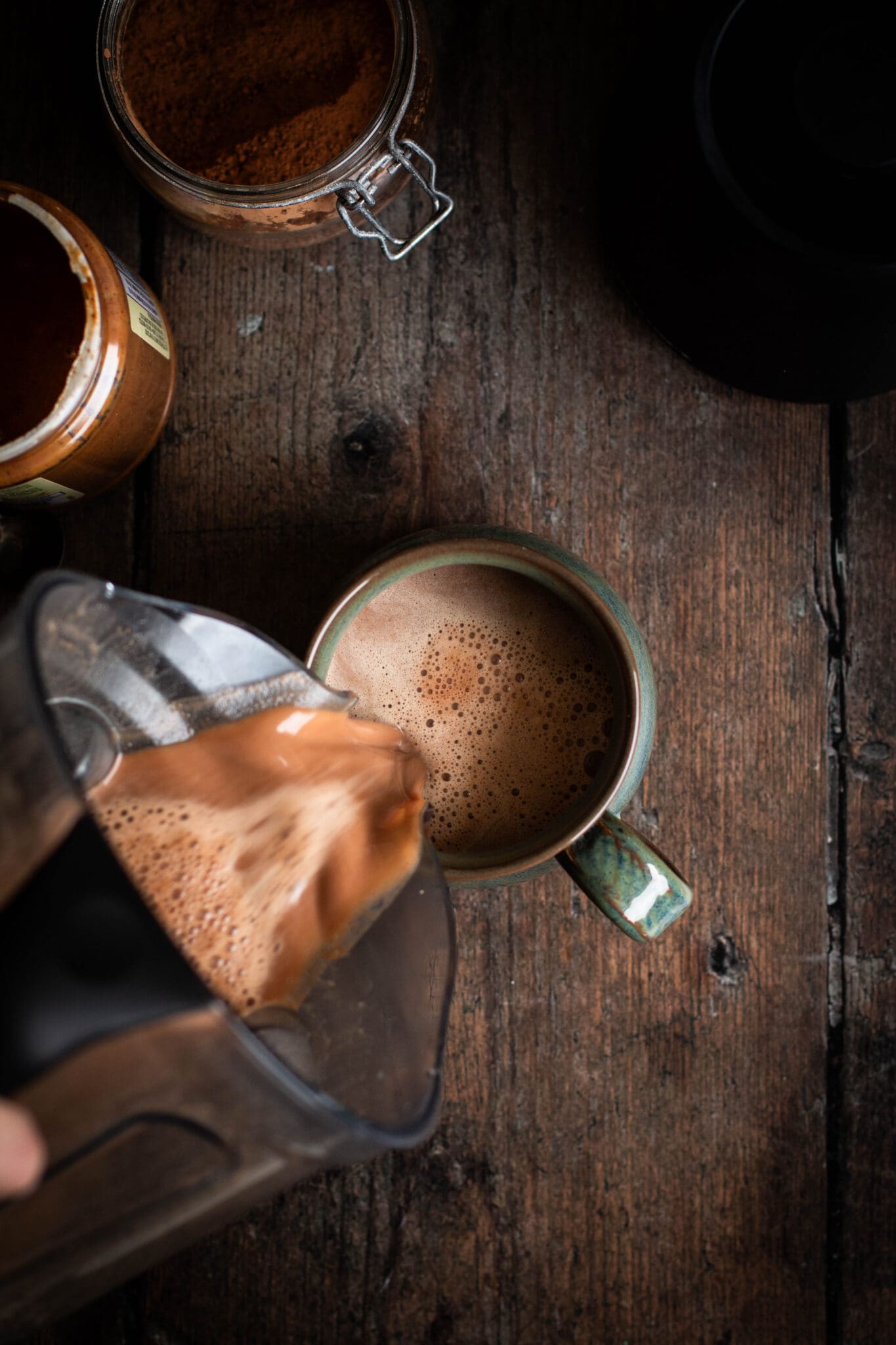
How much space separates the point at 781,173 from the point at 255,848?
595 millimetres

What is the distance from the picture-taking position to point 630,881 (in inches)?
26.5

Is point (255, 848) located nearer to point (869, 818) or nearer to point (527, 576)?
point (527, 576)

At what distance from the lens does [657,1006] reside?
851 millimetres

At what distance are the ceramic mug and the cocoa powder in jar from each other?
1.08 ft

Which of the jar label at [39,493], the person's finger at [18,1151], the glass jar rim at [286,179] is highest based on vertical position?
the glass jar rim at [286,179]

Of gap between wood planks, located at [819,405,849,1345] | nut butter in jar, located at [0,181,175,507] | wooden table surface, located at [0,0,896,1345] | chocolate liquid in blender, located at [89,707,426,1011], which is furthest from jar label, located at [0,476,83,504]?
gap between wood planks, located at [819,405,849,1345]

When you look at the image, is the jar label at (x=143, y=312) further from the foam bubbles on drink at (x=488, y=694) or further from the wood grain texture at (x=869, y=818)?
the wood grain texture at (x=869, y=818)

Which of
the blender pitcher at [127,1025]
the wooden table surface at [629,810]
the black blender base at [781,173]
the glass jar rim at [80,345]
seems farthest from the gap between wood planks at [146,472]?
the black blender base at [781,173]

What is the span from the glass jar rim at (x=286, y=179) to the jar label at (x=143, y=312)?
0.08 metres

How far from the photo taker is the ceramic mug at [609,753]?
2.22ft

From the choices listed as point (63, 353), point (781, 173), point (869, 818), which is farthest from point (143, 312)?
point (869, 818)

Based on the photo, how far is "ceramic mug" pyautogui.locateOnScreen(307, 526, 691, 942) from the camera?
0.68 meters

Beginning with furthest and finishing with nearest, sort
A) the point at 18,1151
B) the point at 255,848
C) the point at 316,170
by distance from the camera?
the point at 316,170, the point at 255,848, the point at 18,1151

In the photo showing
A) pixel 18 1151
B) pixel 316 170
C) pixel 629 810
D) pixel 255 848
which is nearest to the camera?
pixel 18 1151
